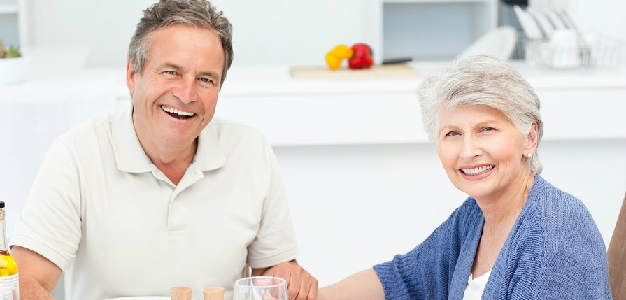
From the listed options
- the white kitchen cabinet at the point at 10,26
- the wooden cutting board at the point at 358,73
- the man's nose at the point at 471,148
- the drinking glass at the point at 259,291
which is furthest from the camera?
the white kitchen cabinet at the point at 10,26

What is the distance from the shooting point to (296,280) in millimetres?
1662

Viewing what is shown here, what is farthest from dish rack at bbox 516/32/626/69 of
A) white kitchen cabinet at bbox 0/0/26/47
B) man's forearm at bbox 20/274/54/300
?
white kitchen cabinet at bbox 0/0/26/47

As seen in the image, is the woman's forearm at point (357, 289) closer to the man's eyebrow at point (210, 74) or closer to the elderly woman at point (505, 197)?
the elderly woman at point (505, 197)

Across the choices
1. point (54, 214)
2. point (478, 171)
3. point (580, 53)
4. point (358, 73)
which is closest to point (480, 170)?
point (478, 171)

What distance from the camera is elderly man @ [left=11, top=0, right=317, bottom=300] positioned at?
156 cm

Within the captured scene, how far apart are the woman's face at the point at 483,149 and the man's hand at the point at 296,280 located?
339 mm

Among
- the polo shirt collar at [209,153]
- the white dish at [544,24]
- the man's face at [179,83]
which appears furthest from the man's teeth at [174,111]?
the white dish at [544,24]

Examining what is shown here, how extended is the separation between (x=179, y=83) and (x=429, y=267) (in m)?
0.56

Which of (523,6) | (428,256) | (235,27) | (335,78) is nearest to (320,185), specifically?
(335,78)

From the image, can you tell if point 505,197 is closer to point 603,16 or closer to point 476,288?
point 476,288

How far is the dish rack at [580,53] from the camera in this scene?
2.93m

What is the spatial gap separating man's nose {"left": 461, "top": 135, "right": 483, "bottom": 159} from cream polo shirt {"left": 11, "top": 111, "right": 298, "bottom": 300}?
44 centimetres

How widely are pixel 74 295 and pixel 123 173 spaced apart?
0.83 feet

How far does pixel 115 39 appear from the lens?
4.93m
